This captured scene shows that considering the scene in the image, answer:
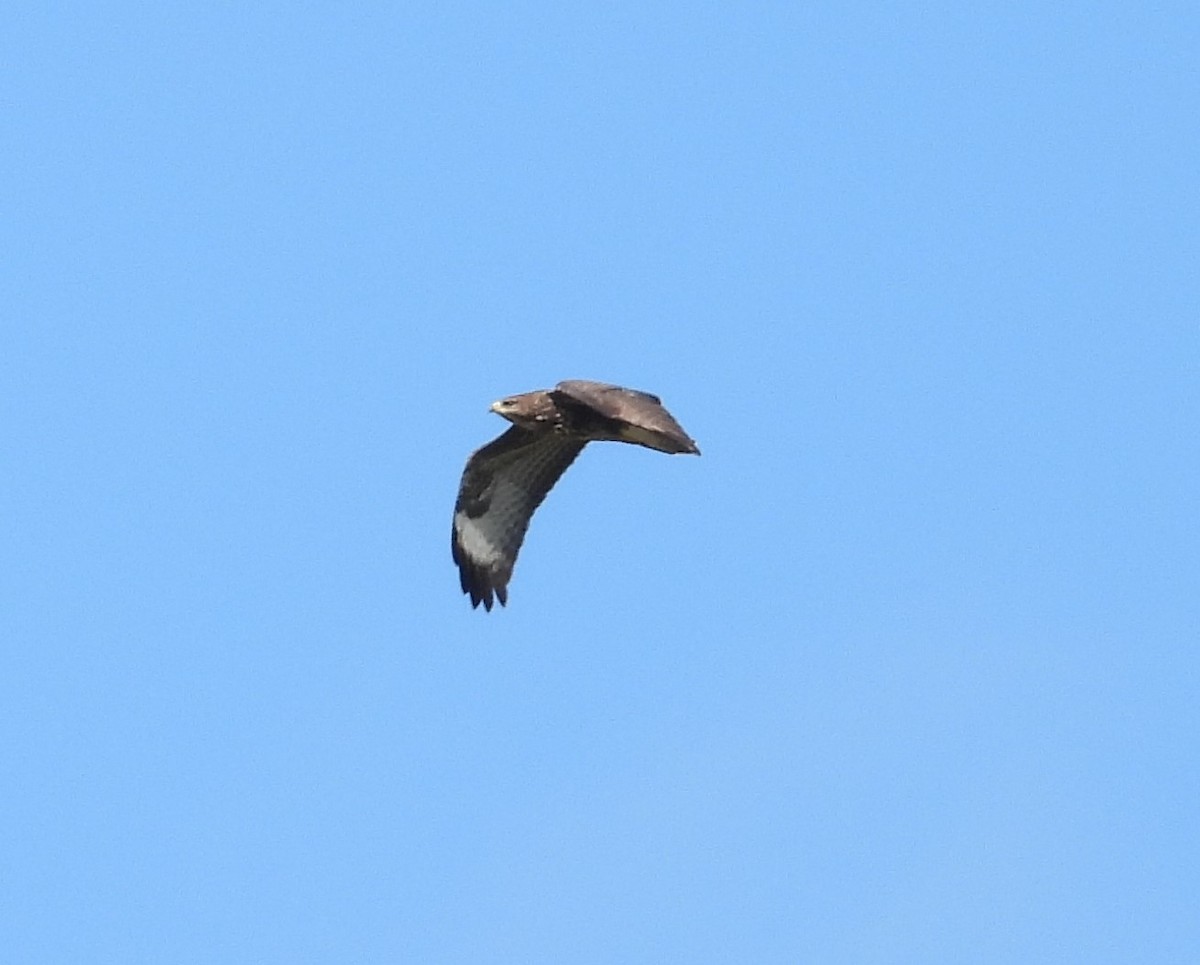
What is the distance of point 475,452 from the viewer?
72.1ft

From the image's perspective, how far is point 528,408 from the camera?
20.9 metres

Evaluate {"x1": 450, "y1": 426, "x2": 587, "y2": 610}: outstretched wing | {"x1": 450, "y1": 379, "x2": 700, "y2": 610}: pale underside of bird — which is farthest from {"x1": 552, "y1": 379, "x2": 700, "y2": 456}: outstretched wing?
{"x1": 450, "y1": 426, "x2": 587, "y2": 610}: outstretched wing

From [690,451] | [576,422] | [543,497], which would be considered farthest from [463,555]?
[690,451]

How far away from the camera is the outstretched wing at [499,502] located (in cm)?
2200

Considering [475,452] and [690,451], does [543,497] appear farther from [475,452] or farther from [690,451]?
[690,451]

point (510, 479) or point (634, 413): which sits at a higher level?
point (510, 479)

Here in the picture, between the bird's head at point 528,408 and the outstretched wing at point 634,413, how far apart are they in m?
0.88

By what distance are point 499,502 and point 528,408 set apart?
1.65m

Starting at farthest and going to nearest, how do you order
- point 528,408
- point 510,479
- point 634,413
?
point 510,479
point 528,408
point 634,413

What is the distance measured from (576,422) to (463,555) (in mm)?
2244

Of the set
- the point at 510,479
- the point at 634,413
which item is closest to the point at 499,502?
the point at 510,479

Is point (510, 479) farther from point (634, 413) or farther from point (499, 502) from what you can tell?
point (634, 413)

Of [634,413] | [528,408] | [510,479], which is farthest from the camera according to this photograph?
[510,479]

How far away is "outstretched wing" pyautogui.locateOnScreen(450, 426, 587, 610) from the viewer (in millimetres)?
22000
